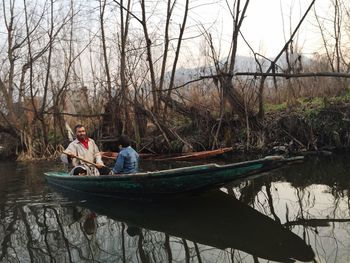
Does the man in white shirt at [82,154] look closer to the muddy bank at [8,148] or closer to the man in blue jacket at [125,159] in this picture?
the man in blue jacket at [125,159]

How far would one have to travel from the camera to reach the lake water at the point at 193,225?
4832 millimetres

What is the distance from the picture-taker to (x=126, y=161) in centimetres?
759

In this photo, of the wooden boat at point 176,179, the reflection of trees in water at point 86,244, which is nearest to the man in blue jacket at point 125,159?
the wooden boat at point 176,179

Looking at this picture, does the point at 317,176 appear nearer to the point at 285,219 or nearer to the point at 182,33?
the point at 285,219

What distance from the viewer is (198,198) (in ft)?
24.5

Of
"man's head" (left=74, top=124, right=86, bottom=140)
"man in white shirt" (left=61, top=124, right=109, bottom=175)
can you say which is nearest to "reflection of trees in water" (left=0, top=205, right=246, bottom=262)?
"man in white shirt" (left=61, top=124, right=109, bottom=175)

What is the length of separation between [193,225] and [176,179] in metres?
0.91

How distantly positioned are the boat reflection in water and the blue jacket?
58cm

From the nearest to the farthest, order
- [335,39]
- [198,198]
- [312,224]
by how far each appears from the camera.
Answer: [312,224] → [198,198] → [335,39]

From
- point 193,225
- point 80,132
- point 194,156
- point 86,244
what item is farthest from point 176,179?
point 194,156

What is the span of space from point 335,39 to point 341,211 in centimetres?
1253

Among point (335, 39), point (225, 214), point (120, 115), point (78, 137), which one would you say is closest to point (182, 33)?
point (120, 115)

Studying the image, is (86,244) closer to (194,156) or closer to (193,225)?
(193,225)

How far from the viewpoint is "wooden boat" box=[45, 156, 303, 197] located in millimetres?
6098
